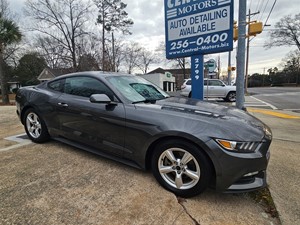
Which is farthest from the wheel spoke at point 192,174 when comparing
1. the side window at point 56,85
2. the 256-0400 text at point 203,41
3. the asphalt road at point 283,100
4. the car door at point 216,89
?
the car door at point 216,89

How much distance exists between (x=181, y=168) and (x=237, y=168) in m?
0.59

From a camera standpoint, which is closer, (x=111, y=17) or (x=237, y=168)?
(x=237, y=168)

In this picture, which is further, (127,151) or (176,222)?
(127,151)

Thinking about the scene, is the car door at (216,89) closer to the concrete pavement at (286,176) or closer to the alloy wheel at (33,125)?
the concrete pavement at (286,176)

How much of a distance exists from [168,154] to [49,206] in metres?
1.38

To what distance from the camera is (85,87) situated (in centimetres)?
321

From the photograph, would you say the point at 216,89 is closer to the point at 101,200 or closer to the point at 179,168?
→ the point at 179,168

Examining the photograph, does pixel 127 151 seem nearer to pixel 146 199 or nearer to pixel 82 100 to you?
pixel 146 199

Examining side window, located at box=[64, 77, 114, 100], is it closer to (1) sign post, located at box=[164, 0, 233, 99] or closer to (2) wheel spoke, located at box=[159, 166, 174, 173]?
(2) wheel spoke, located at box=[159, 166, 174, 173]

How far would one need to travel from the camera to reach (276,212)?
6.56 feet

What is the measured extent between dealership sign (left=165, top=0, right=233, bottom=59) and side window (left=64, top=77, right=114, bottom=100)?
9.19ft

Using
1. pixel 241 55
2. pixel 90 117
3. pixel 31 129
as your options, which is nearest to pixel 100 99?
pixel 90 117

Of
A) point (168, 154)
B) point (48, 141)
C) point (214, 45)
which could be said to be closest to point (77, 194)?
point (168, 154)

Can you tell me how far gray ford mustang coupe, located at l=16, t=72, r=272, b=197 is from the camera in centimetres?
201
